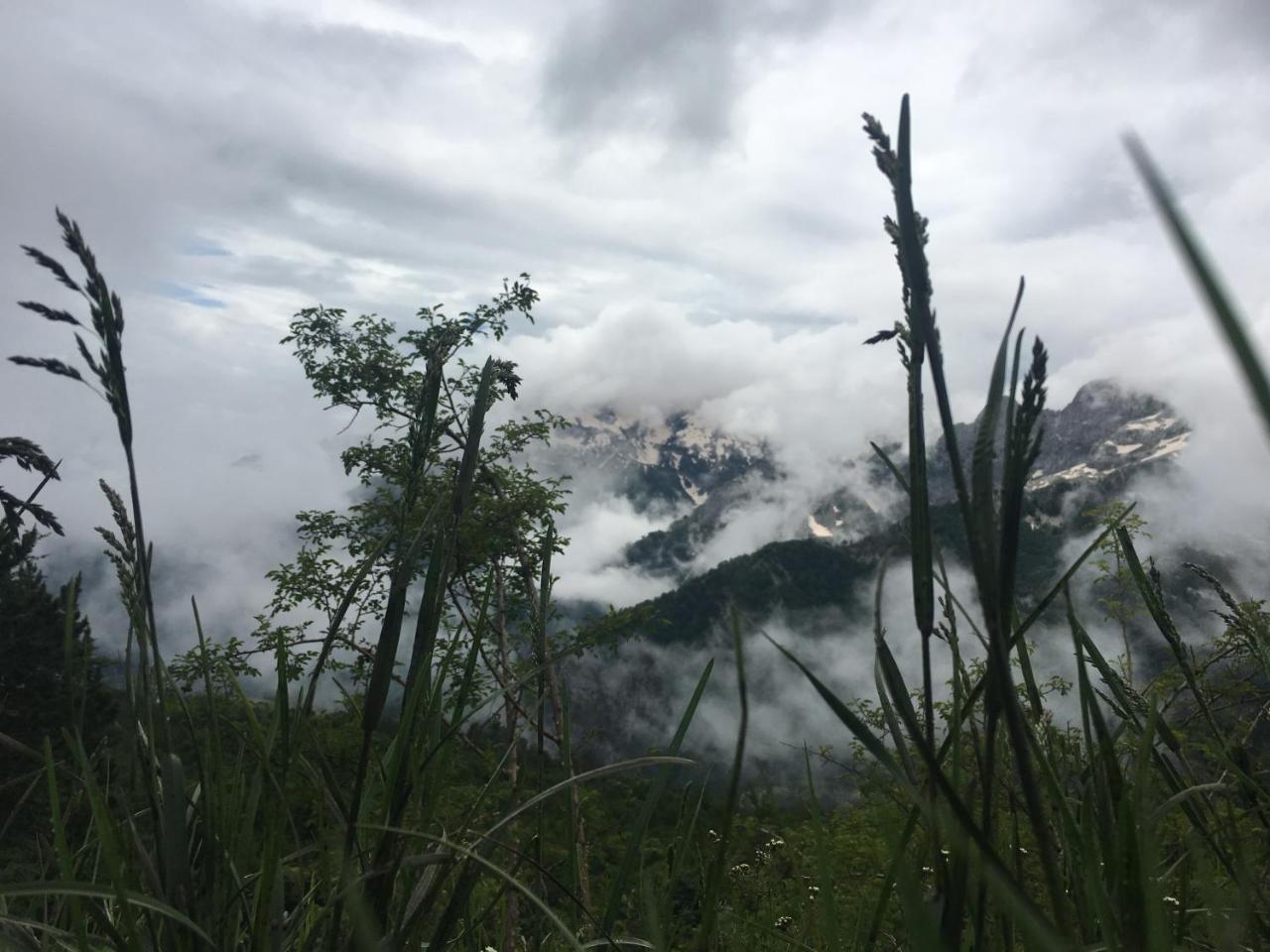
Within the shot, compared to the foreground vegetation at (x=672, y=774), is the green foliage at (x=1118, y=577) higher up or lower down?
higher up

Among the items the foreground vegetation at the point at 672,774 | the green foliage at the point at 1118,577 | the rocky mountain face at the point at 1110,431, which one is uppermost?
the rocky mountain face at the point at 1110,431

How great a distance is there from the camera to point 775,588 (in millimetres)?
88125

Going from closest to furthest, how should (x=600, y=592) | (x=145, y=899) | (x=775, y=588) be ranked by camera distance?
(x=145, y=899), (x=775, y=588), (x=600, y=592)

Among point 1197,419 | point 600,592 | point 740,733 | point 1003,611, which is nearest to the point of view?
point 1003,611

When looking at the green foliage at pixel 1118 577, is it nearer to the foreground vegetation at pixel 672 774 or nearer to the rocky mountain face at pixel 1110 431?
the foreground vegetation at pixel 672 774

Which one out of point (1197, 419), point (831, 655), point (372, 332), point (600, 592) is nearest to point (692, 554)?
point (600, 592)

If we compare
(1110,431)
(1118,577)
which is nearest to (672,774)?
(1118,577)

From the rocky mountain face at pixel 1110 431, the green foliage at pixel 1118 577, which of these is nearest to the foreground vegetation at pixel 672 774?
the green foliage at pixel 1118 577

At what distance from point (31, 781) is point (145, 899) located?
51 cm

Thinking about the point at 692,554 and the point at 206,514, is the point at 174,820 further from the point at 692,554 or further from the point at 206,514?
the point at 206,514

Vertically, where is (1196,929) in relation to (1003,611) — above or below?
below

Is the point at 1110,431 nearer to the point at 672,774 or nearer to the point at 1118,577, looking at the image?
the point at 1118,577

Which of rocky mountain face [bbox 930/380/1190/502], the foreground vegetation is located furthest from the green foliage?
rocky mountain face [bbox 930/380/1190/502]

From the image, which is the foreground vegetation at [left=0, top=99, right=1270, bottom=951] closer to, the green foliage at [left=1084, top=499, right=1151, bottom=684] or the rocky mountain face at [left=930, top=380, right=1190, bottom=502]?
the green foliage at [left=1084, top=499, right=1151, bottom=684]
